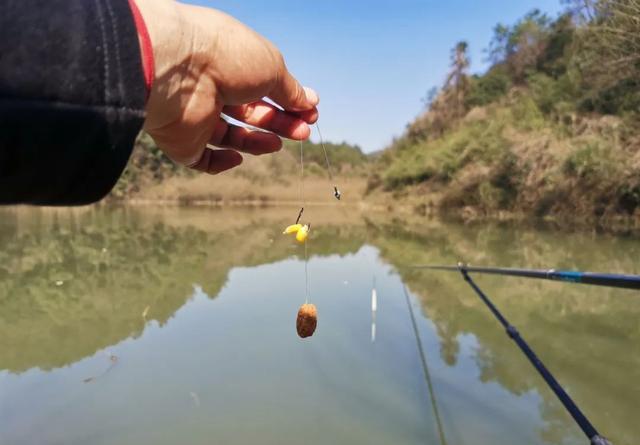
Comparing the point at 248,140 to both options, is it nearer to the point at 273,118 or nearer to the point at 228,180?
the point at 273,118

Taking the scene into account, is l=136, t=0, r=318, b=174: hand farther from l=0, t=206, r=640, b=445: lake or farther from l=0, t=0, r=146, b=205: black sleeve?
l=0, t=206, r=640, b=445: lake

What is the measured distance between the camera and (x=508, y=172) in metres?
14.1

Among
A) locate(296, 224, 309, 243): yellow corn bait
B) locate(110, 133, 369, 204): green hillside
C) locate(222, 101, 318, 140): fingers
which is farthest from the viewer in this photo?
locate(110, 133, 369, 204): green hillside

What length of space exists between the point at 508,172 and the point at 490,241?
226 inches

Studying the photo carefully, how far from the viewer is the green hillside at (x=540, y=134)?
1058cm

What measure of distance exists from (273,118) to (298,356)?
2370mm

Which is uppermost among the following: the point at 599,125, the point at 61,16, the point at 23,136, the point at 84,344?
the point at 599,125

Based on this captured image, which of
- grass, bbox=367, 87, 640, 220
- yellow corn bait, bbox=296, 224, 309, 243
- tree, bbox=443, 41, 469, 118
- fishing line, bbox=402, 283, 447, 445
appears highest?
tree, bbox=443, 41, 469, 118

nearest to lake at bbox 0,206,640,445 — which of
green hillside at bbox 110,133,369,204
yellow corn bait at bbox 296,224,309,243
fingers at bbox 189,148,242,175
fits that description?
yellow corn bait at bbox 296,224,309,243

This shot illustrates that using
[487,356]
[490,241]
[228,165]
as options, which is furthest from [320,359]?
[490,241]

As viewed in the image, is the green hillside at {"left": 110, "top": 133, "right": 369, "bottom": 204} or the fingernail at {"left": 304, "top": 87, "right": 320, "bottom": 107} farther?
the green hillside at {"left": 110, "top": 133, "right": 369, "bottom": 204}

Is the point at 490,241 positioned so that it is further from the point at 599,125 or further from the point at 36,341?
the point at 36,341

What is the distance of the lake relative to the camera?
7.37ft

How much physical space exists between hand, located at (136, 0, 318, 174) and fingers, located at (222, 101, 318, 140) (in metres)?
0.03
